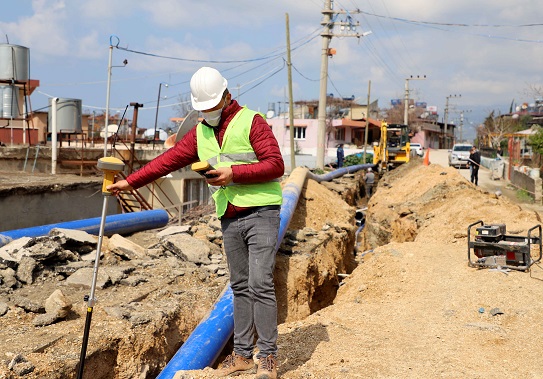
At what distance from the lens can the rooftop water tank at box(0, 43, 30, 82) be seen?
66.9ft

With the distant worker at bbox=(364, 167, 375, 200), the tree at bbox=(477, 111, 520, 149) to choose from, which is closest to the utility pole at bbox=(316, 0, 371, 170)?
the distant worker at bbox=(364, 167, 375, 200)

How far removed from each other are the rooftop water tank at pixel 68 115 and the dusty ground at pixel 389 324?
1384 cm

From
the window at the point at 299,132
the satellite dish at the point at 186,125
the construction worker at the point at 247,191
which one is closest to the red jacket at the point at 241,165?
the construction worker at the point at 247,191

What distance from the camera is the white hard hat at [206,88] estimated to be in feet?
13.0

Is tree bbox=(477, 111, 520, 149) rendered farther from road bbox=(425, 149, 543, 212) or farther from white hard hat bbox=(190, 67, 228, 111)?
white hard hat bbox=(190, 67, 228, 111)

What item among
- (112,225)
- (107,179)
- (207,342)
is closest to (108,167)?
(107,179)

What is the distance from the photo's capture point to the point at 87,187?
41.7 feet

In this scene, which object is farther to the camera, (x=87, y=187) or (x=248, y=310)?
(x=87, y=187)

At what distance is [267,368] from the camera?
4.00m

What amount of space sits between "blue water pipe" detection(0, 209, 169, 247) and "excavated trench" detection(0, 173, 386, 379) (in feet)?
0.76

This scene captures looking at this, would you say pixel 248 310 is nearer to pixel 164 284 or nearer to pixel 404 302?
pixel 164 284

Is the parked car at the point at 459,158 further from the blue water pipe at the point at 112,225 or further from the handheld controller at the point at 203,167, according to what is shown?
the handheld controller at the point at 203,167

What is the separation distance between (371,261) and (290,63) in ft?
48.9

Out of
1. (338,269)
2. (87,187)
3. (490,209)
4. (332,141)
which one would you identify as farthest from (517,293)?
(332,141)
